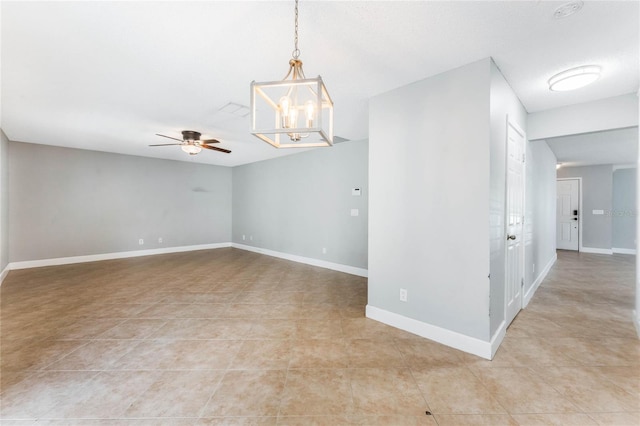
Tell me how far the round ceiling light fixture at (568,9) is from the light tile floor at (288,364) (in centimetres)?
254

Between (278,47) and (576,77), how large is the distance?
2690 millimetres

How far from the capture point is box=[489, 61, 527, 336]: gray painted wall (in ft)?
7.14

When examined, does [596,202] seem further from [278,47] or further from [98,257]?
[98,257]

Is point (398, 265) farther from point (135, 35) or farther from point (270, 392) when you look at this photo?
point (135, 35)

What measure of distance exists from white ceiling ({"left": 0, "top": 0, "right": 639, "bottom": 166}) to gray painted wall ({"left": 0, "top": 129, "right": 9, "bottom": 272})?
186 cm

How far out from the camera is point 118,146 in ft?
17.8

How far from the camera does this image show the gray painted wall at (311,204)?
4.88 m

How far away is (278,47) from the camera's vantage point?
201 cm

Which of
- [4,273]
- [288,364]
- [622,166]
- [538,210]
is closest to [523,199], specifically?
[538,210]

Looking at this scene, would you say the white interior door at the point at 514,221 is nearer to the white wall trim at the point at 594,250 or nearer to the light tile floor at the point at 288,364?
the light tile floor at the point at 288,364

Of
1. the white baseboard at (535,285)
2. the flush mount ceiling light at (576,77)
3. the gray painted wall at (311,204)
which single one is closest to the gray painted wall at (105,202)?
the gray painted wall at (311,204)

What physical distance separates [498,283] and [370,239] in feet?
4.18

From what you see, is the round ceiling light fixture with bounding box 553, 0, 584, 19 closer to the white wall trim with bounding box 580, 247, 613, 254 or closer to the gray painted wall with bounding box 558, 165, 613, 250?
the gray painted wall with bounding box 558, 165, 613, 250

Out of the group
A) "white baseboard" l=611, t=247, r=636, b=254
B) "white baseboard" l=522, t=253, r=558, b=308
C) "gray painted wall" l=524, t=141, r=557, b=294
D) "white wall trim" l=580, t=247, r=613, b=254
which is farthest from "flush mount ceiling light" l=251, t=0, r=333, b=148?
"white baseboard" l=611, t=247, r=636, b=254
